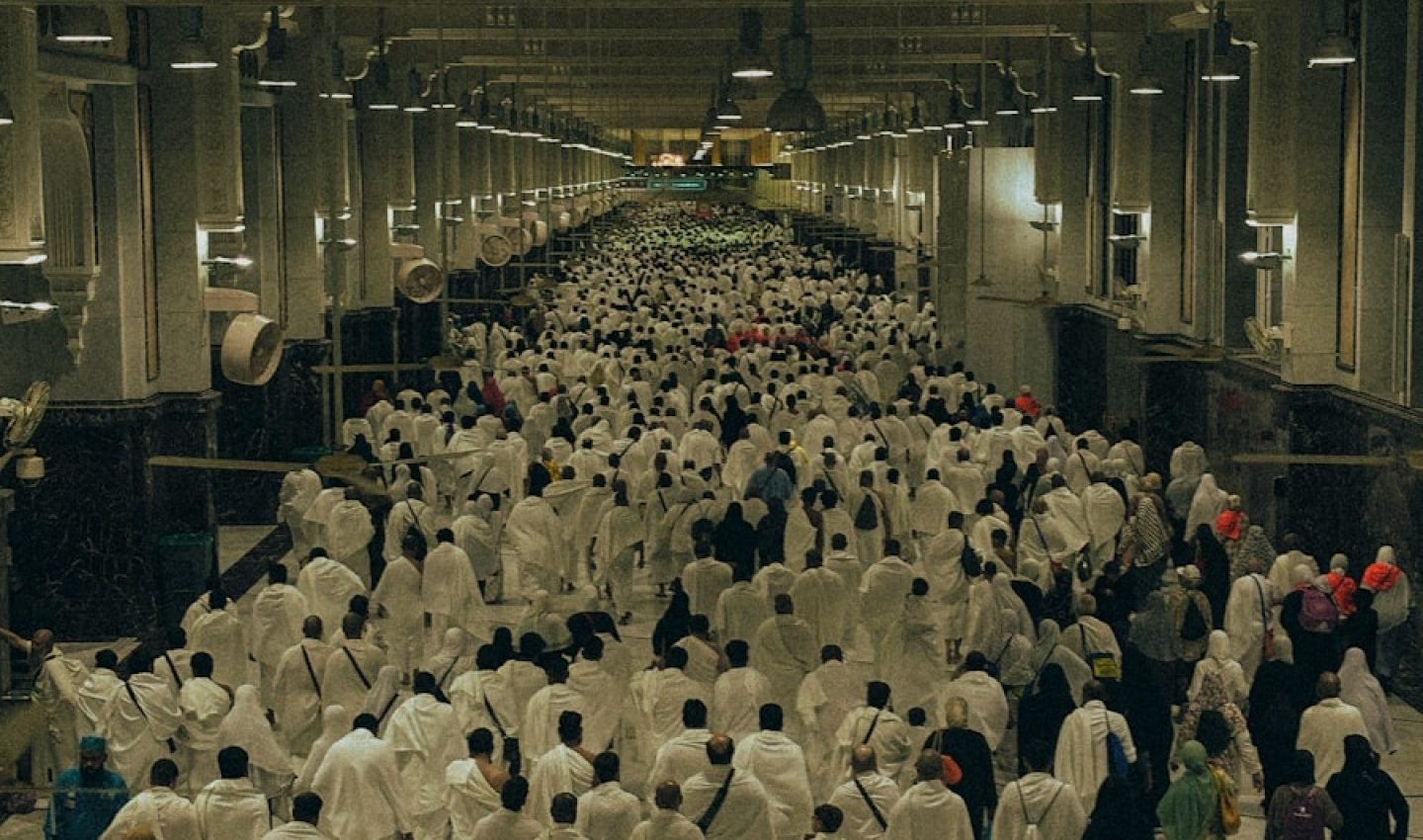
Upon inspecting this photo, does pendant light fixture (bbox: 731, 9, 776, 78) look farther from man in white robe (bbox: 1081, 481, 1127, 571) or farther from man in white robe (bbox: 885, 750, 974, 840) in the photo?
man in white robe (bbox: 1081, 481, 1127, 571)

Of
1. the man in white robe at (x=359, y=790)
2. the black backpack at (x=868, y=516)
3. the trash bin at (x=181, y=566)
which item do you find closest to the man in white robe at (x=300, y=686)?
the man in white robe at (x=359, y=790)

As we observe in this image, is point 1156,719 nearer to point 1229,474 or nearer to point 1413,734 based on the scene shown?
point 1413,734

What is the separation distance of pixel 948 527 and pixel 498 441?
21.0 ft

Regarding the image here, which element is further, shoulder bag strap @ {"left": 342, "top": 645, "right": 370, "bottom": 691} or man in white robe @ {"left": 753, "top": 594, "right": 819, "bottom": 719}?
man in white robe @ {"left": 753, "top": 594, "right": 819, "bottom": 719}

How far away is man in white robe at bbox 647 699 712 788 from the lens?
12.6m

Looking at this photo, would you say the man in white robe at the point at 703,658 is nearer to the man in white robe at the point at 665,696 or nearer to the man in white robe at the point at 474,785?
the man in white robe at the point at 665,696

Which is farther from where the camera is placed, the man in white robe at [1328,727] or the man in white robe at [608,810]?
the man in white robe at [1328,727]

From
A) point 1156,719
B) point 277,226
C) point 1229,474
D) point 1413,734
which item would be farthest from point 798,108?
point 277,226

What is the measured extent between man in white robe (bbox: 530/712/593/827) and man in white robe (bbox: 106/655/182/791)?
2782 millimetres

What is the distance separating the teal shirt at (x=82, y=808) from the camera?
12.5 m

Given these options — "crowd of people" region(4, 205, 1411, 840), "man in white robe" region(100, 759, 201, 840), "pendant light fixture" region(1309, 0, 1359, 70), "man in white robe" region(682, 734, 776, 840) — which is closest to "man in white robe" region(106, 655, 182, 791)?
"crowd of people" region(4, 205, 1411, 840)

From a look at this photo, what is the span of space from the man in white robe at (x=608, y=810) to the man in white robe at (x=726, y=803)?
34cm

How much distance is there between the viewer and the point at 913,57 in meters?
34.4

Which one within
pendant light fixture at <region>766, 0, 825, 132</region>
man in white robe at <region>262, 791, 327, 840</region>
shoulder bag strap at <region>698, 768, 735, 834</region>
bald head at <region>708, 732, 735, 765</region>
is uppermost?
pendant light fixture at <region>766, 0, 825, 132</region>
